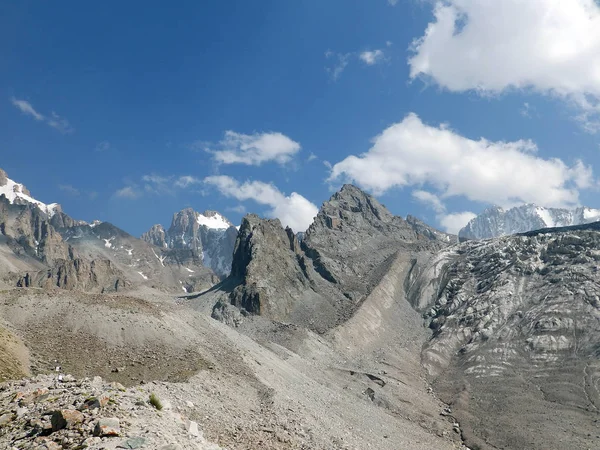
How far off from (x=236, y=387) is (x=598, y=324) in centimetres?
10614

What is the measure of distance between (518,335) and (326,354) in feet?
178

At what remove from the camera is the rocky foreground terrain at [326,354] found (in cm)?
2923

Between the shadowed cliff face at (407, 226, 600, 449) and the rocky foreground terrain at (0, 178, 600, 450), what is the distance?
→ 511 mm

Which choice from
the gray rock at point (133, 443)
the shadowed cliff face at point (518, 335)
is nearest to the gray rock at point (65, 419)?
the gray rock at point (133, 443)

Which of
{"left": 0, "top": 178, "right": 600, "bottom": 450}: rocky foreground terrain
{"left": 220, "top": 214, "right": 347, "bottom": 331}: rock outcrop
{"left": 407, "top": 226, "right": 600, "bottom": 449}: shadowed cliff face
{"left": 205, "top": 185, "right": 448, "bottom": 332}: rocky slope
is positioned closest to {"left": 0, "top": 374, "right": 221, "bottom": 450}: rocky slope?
{"left": 0, "top": 178, "right": 600, "bottom": 450}: rocky foreground terrain

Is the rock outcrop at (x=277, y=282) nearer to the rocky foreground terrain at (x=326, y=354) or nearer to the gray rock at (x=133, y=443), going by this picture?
the rocky foreground terrain at (x=326, y=354)

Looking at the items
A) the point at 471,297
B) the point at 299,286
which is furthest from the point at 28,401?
the point at 471,297

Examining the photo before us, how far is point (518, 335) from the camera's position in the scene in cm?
12306

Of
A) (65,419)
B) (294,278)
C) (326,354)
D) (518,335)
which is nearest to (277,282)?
(294,278)

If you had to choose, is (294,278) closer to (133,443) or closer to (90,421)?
(90,421)

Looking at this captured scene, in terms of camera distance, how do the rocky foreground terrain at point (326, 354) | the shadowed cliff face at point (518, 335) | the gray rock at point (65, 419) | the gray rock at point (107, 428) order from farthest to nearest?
the shadowed cliff face at point (518, 335), the rocky foreground terrain at point (326, 354), the gray rock at point (65, 419), the gray rock at point (107, 428)

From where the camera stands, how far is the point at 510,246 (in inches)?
6929

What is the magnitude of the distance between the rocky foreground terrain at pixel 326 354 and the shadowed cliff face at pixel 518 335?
51cm

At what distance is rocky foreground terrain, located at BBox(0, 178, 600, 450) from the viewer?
29234 mm
